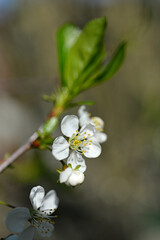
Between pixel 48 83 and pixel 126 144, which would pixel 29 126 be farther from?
pixel 48 83

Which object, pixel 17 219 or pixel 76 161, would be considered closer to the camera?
pixel 17 219

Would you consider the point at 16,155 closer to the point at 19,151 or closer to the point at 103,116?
the point at 19,151

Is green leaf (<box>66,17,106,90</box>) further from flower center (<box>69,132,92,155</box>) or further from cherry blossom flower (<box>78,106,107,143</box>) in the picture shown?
flower center (<box>69,132,92,155</box>)

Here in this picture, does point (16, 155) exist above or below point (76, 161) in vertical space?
above

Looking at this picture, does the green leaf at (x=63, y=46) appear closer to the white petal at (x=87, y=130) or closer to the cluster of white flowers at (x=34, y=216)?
the white petal at (x=87, y=130)

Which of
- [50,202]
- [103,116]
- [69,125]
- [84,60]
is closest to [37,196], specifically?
[50,202]

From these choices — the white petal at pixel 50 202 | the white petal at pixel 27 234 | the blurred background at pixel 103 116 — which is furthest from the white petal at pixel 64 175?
the blurred background at pixel 103 116

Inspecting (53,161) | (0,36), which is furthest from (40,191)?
(0,36)
